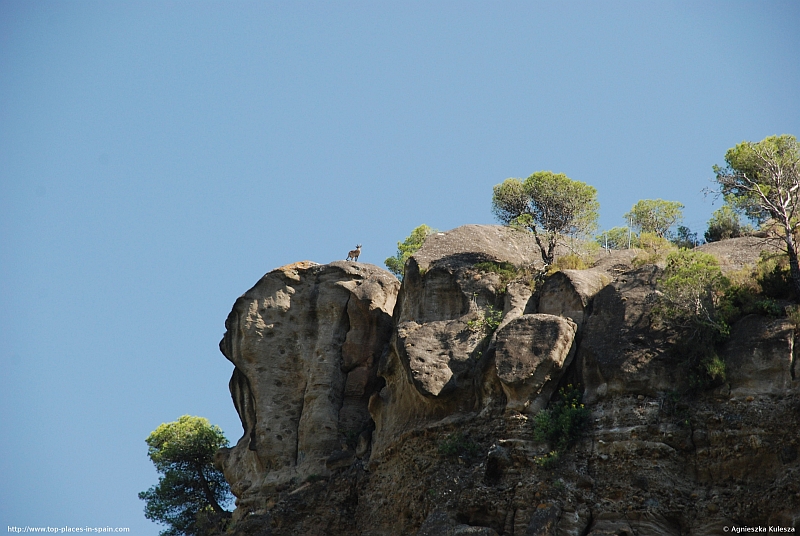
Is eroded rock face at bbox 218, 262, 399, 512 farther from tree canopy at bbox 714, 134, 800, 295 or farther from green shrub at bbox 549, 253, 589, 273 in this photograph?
tree canopy at bbox 714, 134, 800, 295

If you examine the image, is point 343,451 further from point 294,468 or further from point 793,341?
point 793,341

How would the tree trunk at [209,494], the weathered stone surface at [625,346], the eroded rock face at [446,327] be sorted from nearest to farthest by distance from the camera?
the weathered stone surface at [625,346]
the eroded rock face at [446,327]
the tree trunk at [209,494]

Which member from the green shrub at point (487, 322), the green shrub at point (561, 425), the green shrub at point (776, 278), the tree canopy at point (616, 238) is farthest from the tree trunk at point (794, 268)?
the tree canopy at point (616, 238)

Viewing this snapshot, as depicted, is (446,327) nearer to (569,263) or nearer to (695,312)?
(569,263)

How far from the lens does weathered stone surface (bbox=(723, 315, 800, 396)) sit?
2447cm

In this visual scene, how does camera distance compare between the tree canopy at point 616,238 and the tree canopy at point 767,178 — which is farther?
the tree canopy at point 616,238

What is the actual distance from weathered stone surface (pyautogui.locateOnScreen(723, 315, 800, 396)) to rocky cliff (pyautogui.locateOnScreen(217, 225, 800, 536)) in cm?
5

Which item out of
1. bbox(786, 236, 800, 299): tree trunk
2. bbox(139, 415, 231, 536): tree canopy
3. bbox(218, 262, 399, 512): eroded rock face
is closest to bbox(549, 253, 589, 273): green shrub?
bbox(218, 262, 399, 512): eroded rock face

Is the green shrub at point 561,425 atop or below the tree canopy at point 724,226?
below

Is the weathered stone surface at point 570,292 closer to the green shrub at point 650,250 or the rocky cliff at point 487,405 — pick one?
the rocky cliff at point 487,405

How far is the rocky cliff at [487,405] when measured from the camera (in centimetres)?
2420

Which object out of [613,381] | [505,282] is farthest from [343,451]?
[613,381]

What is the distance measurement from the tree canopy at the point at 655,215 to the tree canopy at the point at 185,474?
60.0ft

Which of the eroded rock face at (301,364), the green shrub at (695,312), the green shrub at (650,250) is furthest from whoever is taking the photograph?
the eroded rock face at (301,364)
